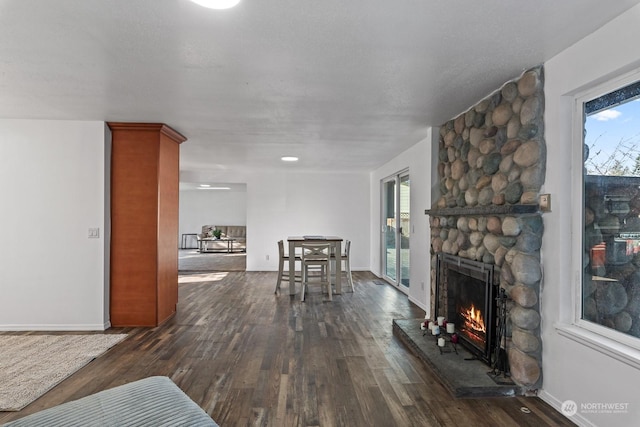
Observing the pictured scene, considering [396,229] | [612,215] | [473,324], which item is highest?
[612,215]

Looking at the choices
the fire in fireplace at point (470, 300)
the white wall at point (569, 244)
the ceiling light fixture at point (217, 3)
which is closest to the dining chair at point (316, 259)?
the fire in fireplace at point (470, 300)

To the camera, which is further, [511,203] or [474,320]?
[474,320]

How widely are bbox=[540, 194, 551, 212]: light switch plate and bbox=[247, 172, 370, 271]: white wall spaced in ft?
18.2

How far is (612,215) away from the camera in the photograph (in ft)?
6.36

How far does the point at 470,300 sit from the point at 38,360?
3.59 metres

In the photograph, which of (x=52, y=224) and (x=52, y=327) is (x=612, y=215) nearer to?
(x=52, y=224)

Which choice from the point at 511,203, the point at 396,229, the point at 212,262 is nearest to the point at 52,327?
the point at 511,203

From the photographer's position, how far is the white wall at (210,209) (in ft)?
42.4

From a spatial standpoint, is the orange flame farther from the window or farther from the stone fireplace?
the window

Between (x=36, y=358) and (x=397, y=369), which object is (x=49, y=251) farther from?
(x=397, y=369)

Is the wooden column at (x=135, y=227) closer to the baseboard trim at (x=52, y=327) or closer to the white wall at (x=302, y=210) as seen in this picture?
the baseboard trim at (x=52, y=327)

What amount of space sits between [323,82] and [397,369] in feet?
7.35

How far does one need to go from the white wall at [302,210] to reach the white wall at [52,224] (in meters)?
3.94

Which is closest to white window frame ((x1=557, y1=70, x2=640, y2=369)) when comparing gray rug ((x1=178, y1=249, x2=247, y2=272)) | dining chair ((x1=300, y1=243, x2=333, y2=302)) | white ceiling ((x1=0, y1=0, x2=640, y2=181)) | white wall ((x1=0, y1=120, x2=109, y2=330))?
white ceiling ((x1=0, y1=0, x2=640, y2=181))
